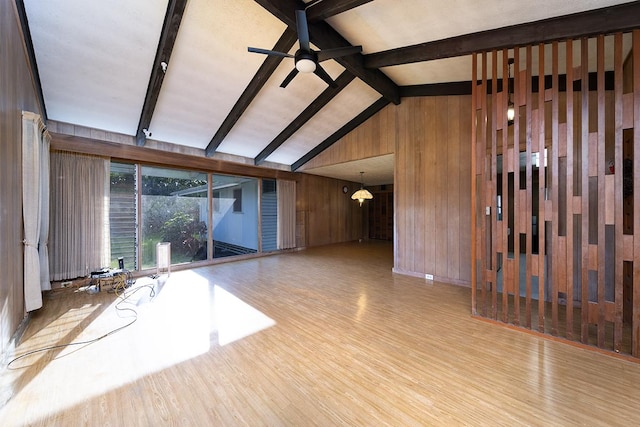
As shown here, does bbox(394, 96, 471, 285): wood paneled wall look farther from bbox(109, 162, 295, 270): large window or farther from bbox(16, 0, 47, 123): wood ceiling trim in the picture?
bbox(16, 0, 47, 123): wood ceiling trim

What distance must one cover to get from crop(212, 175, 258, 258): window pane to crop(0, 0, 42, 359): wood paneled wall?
357cm

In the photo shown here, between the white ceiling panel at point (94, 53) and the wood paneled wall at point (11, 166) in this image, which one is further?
the white ceiling panel at point (94, 53)

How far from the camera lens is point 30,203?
280 centimetres

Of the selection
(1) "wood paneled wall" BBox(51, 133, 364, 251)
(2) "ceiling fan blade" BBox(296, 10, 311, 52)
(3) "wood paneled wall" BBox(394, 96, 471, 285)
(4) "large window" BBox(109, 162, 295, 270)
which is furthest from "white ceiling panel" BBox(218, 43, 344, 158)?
(3) "wood paneled wall" BBox(394, 96, 471, 285)

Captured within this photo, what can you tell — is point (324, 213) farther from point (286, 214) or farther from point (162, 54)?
point (162, 54)

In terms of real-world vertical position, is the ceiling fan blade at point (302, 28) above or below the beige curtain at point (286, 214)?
above

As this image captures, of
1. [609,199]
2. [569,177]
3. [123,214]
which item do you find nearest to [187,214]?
[123,214]

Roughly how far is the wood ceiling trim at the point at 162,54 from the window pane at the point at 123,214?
3.51 feet

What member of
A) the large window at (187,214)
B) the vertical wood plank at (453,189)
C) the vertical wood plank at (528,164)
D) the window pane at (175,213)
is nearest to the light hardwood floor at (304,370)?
the vertical wood plank at (528,164)

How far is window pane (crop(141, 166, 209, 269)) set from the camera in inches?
200

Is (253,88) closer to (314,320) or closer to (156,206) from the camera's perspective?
(156,206)

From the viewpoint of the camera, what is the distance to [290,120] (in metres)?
5.56

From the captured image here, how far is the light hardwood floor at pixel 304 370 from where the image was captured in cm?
161

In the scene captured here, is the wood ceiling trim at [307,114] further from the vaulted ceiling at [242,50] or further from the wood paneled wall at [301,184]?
the wood paneled wall at [301,184]
